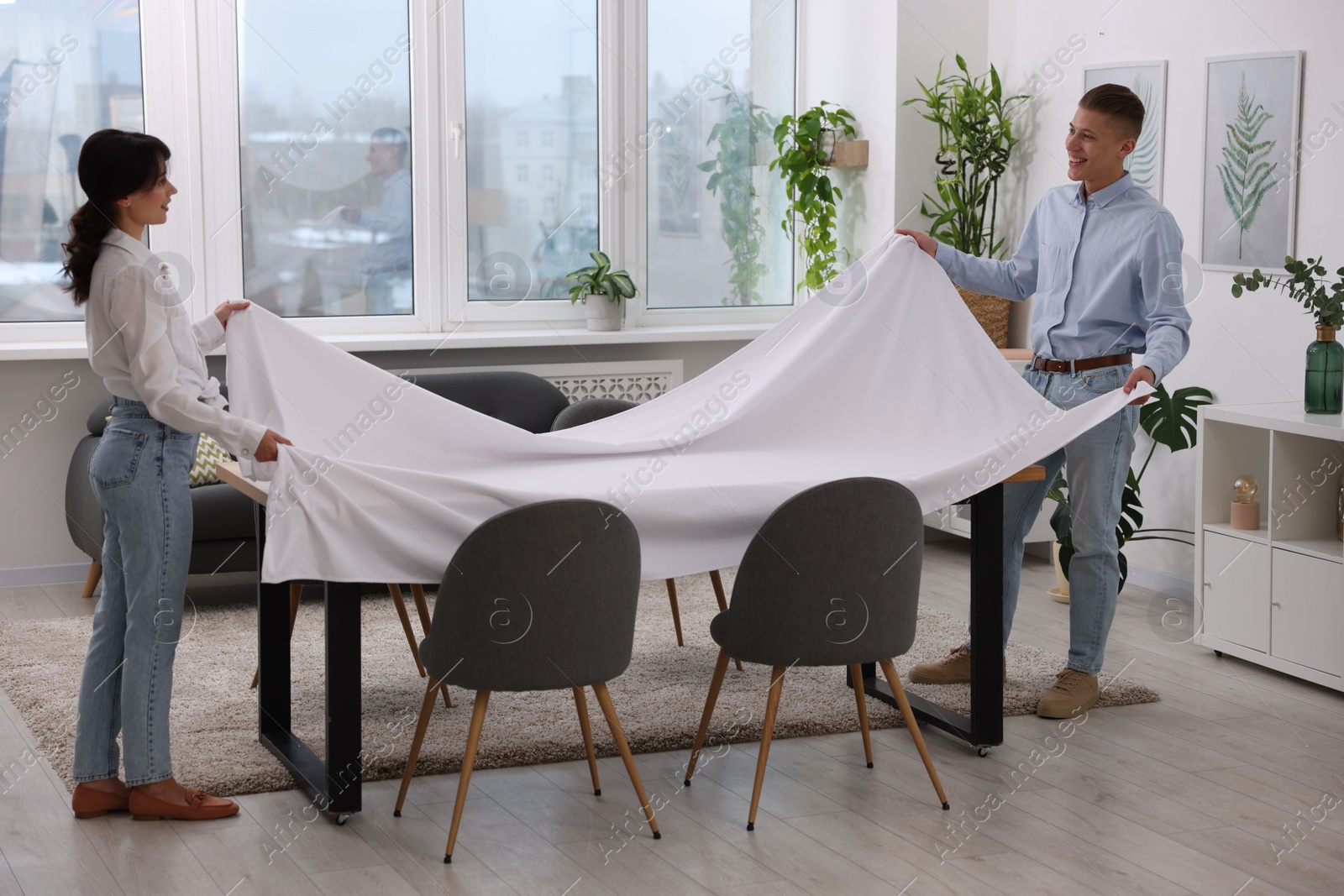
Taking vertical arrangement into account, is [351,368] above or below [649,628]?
above

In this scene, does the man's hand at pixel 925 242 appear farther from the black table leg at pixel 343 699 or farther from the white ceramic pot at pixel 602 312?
the white ceramic pot at pixel 602 312

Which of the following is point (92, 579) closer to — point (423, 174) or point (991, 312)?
point (423, 174)

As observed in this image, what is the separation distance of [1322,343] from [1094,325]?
2.67ft

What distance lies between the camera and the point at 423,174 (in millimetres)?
6000

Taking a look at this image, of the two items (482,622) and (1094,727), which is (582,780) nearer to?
(482,622)

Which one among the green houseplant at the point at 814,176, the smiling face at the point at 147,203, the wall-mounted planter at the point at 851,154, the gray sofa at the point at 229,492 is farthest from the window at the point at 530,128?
the smiling face at the point at 147,203

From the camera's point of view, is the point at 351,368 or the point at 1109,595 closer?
the point at 351,368

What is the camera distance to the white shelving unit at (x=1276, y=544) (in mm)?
3994

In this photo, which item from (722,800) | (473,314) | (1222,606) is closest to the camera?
(722,800)

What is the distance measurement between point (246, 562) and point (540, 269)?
200cm

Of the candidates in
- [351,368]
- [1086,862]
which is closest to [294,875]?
[351,368]

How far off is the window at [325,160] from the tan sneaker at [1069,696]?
11.1ft

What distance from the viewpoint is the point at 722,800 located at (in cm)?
321

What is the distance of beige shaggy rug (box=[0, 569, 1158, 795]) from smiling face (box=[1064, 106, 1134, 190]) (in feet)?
4.83
